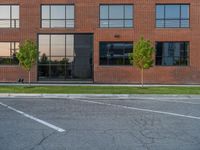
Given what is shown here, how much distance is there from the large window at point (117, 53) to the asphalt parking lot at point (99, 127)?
1590 cm

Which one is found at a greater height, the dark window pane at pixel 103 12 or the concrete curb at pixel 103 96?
the dark window pane at pixel 103 12

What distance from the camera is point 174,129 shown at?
10781 millimetres

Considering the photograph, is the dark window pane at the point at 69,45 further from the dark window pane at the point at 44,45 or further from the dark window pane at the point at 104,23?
the dark window pane at the point at 104,23

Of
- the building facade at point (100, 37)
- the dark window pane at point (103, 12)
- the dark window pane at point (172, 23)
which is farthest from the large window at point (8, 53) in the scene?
the dark window pane at point (172, 23)

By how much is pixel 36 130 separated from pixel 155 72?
22.6 m

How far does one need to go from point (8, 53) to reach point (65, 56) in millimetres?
4681

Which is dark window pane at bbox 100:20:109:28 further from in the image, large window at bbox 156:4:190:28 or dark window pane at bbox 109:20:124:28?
large window at bbox 156:4:190:28

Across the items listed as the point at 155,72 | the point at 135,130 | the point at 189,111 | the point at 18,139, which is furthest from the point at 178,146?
the point at 155,72

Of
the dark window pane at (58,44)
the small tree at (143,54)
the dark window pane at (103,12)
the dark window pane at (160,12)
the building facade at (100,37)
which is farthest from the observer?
the dark window pane at (58,44)

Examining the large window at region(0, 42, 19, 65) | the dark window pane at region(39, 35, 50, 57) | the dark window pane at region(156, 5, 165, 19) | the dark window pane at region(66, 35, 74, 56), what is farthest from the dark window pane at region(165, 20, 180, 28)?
the large window at region(0, 42, 19, 65)

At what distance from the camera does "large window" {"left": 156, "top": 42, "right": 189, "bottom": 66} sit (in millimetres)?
32219

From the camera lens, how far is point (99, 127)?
11062 millimetres

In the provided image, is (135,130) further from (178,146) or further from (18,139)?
(18,139)

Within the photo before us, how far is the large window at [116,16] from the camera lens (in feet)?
106
